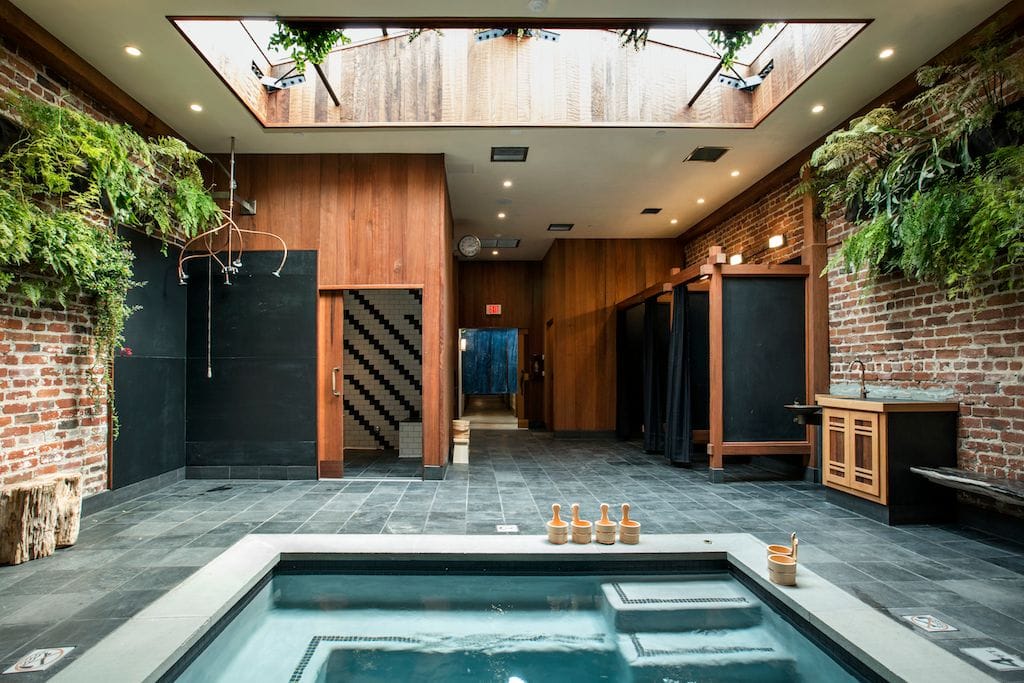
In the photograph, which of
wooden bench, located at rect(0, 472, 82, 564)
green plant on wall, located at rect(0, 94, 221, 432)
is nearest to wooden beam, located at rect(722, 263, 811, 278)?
green plant on wall, located at rect(0, 94, 221, 432)

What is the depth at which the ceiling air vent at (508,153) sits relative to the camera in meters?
5.57

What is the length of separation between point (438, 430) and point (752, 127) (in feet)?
14.1

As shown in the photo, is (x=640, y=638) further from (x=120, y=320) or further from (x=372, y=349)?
(x=372, y=349)

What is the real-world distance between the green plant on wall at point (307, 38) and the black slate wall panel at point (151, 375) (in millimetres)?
2346

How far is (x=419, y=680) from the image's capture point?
7.76 feet

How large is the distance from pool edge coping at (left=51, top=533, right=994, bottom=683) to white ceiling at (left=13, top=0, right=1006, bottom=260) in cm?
344

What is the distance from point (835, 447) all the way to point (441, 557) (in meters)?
3.47

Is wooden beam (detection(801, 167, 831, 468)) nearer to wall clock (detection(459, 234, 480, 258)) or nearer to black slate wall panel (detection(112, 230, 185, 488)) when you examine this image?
wall clock (detection(459, 234, 480, 258))

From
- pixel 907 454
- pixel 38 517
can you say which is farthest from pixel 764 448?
pixel 38 517

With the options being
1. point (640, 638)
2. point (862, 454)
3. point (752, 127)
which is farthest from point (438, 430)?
point (752, 127)

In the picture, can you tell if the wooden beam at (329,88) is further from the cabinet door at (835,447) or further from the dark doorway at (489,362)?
the dark doorway at (489,362)

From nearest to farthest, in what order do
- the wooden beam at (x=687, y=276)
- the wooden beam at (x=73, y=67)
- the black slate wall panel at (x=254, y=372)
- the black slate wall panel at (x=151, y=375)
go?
the wooden beam at (x=73, y=67), the black slate wall panel at (x=151, y=375), the black slate wall panel at (x=254, y=372), the wooden beam at (x=687, y=276)

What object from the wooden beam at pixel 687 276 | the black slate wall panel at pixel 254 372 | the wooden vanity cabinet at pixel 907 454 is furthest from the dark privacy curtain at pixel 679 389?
the black slate wall panel at pixel 254 372

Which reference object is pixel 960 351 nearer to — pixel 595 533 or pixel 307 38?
pixel 595 533
